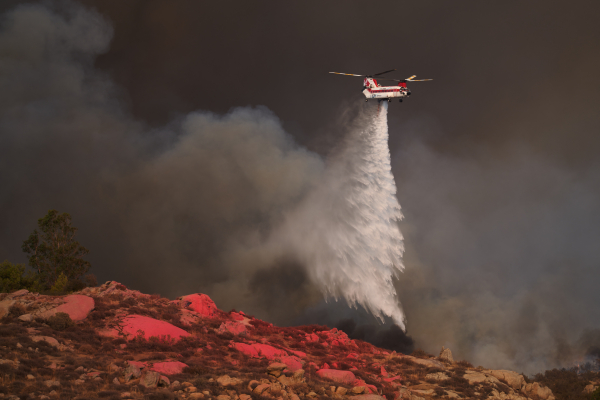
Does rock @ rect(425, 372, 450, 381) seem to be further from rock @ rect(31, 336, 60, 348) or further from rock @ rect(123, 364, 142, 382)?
rock @ rect(31, 336, 60, 348)

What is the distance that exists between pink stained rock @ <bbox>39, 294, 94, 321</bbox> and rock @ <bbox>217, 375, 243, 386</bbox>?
18858 millimetres

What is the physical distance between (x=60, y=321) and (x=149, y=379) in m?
15.6

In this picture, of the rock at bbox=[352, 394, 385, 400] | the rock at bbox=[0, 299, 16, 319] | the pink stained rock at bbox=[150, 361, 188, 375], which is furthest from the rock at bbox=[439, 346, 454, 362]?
the rock at bbox=[0, 299, 16, 319]

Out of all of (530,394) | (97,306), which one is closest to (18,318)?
(97,306)

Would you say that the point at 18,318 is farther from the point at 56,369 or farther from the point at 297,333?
the point at 297,333

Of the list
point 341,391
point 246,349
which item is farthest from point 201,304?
point 341,391

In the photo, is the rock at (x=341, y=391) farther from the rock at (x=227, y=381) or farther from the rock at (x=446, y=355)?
the rock at (x=446, y=355)

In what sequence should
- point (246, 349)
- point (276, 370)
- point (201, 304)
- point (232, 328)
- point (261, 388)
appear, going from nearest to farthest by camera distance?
point (261, 388) → point (276, 370) → point (246, 349) → point (232, 328) → point (201, 304)

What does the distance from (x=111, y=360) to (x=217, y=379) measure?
9098 millimetres

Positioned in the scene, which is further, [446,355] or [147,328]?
[446,355]

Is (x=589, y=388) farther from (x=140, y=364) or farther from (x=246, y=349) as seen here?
(x=140, y=364)

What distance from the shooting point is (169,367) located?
27891 millimetres

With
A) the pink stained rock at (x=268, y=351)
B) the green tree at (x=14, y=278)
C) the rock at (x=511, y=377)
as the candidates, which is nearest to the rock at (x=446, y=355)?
the rock at (x=511, y=377)

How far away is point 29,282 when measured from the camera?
59.2m
